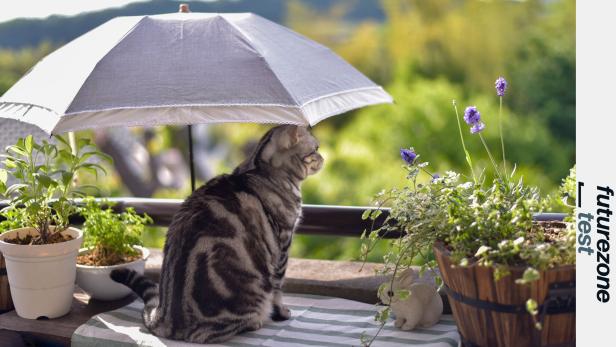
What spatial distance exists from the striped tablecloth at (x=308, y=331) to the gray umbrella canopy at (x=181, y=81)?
2.13 feet

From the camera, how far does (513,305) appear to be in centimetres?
171

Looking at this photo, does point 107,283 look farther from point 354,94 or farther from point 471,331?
point 471,331

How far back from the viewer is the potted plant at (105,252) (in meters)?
2.56

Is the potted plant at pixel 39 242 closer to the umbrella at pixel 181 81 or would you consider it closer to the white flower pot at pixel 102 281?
the white flower pot at pixel 102 281

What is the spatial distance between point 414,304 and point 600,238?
71cm

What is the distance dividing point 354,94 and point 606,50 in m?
0.95

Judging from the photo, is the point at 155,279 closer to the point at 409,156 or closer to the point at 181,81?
the point at 181,81

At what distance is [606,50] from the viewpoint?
62.0 inches

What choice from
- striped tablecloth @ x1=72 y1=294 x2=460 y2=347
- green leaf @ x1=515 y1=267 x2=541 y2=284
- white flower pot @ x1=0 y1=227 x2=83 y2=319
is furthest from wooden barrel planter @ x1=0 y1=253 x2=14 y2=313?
green leaf @ x1=515 y1=267 x2=541 y2=284

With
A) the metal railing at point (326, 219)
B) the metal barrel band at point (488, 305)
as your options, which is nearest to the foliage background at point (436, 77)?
the metal railing at point (326, 219)

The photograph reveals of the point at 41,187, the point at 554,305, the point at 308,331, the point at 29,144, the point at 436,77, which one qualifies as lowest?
the point at 308,331

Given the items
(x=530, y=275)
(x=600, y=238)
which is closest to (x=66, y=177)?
(x=530, y=275)

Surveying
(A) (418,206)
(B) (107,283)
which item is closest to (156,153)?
(B) (107,283)

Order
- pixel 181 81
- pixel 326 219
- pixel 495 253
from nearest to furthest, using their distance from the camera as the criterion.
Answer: pixel 495 253
pixel 181 81
pixel 326 219
